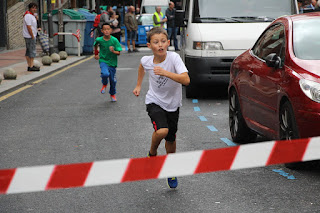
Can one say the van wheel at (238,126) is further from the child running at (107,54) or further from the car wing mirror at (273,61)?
the child running at (107,54)

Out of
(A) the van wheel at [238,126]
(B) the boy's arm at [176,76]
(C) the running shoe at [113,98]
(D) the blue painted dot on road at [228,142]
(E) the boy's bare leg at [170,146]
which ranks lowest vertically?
(C) the running shoe at [113,98]

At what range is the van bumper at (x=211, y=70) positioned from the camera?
1312cm

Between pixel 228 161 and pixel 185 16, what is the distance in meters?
11.9

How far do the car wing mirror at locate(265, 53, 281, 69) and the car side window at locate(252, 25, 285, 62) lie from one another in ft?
0.38

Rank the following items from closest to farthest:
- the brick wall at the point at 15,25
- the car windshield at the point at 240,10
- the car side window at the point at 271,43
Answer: the car side window at the point at 271,43 < the car windshield at the point at 240,10 < the brick wall at the point at 15,25

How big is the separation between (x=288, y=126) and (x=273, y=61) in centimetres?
75

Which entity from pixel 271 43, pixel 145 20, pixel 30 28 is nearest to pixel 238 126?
pixel 271 43

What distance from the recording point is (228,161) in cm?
405

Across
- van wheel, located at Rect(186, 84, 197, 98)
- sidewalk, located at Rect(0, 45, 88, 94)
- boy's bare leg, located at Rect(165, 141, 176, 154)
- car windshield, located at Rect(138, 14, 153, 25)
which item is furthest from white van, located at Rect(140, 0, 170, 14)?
boy's bare leg, located at Rect(165, 141, 176, 154)

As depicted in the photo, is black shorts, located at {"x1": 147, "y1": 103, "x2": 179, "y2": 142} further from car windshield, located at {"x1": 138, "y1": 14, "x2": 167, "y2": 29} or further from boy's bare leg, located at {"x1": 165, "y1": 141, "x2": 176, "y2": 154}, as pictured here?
car windshield, located at {"x1": 138, "y1": 14, "x2": 167, "y2": 29}

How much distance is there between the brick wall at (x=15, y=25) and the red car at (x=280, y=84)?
78.8ft

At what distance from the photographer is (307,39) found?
7.47 metres

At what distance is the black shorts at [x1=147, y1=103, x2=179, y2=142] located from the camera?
6113 millimetres

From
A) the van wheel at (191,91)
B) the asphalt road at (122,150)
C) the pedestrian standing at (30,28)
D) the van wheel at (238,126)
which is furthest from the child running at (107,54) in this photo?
the pedestrian standing at (30,28)
